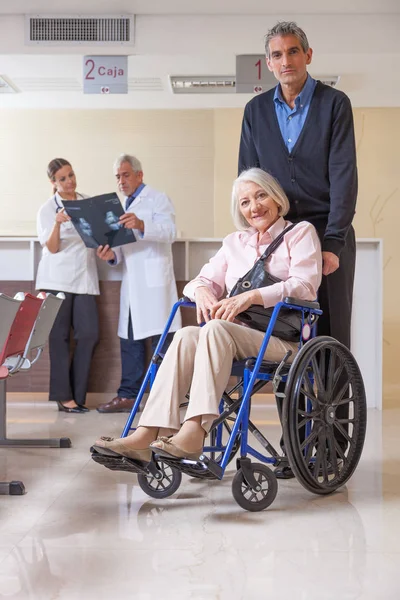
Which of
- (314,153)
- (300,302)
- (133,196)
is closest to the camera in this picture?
(300,302)

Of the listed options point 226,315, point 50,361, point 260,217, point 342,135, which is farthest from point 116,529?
point 50,361

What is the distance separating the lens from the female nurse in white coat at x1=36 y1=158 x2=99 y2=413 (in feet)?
14.8

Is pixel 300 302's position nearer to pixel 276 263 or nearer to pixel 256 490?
pixel 276 263

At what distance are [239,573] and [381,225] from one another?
6.31m

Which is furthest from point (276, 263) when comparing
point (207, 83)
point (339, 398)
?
point (207, 83)

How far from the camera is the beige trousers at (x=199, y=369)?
2.17m

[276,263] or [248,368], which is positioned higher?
A: [276,263]

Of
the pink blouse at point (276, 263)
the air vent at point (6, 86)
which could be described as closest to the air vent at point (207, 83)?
the air vent at point (6, 86)

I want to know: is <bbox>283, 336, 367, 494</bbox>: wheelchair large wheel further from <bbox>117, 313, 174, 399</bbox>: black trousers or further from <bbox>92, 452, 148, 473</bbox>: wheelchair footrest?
<bbox>117, 313, 174, 399</bbox>: black trousers

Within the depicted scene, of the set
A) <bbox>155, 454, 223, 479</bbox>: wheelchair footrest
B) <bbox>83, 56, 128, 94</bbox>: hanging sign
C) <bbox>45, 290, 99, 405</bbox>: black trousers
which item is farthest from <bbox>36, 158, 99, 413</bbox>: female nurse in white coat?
<bbox>155, 454, 223, 479</bbox>: wheelchair footrest

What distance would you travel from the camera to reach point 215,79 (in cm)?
664

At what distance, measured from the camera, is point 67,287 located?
4.53m

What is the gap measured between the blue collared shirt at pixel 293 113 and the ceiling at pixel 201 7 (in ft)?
9.52

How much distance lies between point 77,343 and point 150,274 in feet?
1.95
